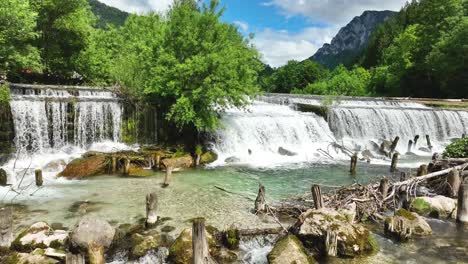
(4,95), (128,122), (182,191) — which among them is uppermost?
(4,95)

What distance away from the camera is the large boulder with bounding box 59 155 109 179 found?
54.7 feet

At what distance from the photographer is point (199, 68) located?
750 inches

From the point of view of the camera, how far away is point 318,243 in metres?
8.47

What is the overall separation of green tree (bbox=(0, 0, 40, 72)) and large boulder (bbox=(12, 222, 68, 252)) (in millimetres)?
14364

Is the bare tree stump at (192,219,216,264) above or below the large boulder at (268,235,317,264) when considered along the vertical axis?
above

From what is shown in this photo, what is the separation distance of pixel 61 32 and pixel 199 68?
1712 centimetres

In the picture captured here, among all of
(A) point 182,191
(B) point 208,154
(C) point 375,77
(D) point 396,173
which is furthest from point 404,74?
(A) point 182,191

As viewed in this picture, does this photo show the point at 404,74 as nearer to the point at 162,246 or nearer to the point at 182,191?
the point at 182,191

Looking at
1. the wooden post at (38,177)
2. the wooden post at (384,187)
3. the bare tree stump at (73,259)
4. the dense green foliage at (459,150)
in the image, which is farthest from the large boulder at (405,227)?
the wooden post at (38,177)

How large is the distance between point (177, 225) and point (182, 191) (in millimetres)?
4040

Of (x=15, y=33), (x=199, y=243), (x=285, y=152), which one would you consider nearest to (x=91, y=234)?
(x=199, y=243)

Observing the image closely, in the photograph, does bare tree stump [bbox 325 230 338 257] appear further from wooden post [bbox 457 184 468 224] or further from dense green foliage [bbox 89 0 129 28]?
dense green foliage [bbox 89 0 129 28]

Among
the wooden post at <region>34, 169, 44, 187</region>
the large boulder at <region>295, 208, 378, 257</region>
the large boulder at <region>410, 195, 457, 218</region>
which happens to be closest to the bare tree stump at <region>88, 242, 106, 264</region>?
the large boulder at <region>295, 208, 378, 257</region>

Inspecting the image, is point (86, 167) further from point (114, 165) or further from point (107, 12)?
point (107, 12)
